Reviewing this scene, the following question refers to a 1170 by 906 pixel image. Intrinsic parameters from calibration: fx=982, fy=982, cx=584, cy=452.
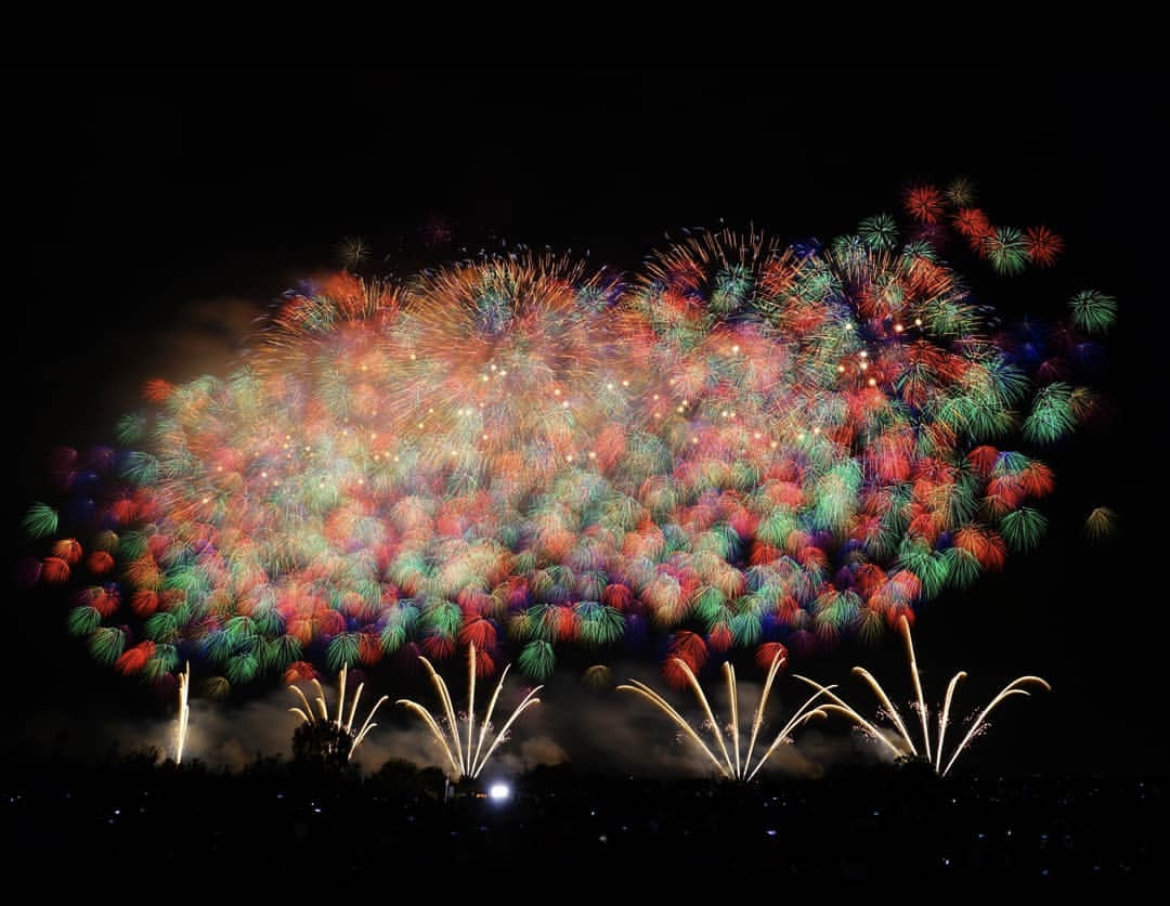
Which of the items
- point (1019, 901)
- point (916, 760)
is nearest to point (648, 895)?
point (1019, 901)

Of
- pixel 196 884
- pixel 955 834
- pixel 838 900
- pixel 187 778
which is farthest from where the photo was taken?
pixel 187 778

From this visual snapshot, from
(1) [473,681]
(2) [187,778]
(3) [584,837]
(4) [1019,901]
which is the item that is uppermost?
(1) [473,681]

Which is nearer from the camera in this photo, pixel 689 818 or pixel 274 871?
pixel 274 871

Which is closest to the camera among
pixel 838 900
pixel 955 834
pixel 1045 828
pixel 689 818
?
pixel 838 900

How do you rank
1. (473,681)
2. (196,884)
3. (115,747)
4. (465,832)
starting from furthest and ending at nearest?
(115,747) → (473,681) → (465,832) → (196,884)

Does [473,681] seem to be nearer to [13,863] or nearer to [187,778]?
[187,778]

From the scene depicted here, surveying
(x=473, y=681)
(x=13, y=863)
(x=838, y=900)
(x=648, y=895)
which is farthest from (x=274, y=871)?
(x=473, y=681)

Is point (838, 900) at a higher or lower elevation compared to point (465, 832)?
lower

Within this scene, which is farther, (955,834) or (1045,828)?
(1045,828)

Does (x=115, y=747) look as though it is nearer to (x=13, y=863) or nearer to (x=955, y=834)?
(x=13, y=863)
